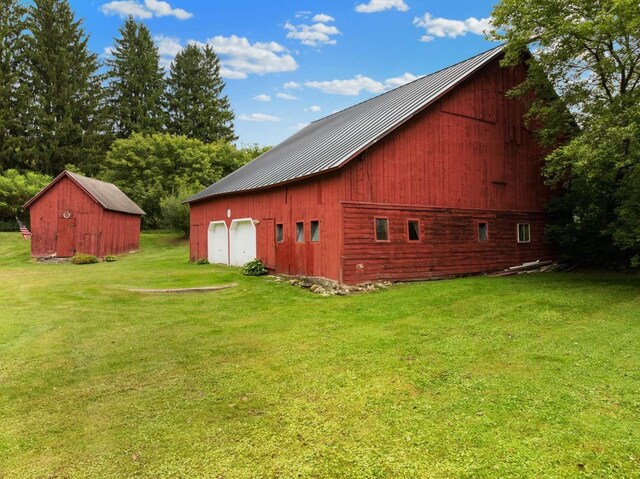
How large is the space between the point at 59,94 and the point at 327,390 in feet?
163

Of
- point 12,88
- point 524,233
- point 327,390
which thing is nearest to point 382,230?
point 524,233

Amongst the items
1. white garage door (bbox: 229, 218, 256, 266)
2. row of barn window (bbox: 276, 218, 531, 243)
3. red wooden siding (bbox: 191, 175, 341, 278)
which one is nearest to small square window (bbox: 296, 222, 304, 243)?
row of barn window (bbox: 276, 218, 531, 243)

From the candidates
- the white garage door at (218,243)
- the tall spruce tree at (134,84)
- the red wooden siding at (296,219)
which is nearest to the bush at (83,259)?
the white garage door at (218,243)

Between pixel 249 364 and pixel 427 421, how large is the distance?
2839mm

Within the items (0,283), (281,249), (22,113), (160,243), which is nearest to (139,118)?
(22,113)

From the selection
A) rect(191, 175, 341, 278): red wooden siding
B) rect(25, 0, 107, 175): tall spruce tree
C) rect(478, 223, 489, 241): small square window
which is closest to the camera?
rect(191, 175, 341, 278): red wooden siding

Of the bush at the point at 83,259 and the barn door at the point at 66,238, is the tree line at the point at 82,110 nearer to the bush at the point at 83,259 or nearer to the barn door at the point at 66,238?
the barn door at the point at 66,238

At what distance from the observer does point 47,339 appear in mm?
7477

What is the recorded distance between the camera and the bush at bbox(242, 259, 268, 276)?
16188 millimetres

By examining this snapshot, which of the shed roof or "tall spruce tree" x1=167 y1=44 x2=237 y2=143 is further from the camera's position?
"tall spruce tree" x1=167 y1=44 x2=237 y2=143

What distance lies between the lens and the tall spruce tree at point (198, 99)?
5184 cm

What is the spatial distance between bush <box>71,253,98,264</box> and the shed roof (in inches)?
131

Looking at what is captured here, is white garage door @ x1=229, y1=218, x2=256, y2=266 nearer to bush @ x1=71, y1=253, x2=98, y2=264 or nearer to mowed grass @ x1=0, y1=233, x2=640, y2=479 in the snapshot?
mowed grass @ x1=0, y1=233, x2=640, y2=479

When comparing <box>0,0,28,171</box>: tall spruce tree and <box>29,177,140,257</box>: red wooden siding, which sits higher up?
<box>0,0,28,171</box>: tall spruce tree
